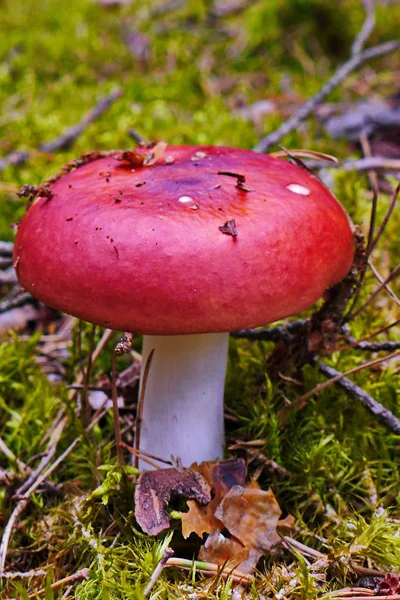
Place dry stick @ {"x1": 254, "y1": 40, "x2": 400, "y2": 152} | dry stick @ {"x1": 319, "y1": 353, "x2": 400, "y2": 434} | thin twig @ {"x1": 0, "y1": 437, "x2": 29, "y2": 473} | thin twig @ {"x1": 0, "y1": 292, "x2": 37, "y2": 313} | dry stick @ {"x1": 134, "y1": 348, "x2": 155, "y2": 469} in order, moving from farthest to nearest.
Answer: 1. dry stick @ {"x1": 254, "y1": 40, "x2": 400, "y2": 152}
2. thin twig @ {"x1": 0, "y1": 292, "x2": 37, "y2": 313}
3. thin twig @ {"x1": 0, "y1": 437, "x2": 29, "y2": 473}
4. dry stick @ {"x1": 319, "y1": 353, "x2": 400, "y2": 434}
5. dry stick @ {"x1": 134, "y1": 348, "x2": 155, "y2": 469}

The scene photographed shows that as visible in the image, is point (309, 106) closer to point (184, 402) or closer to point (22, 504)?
point (184, 402)

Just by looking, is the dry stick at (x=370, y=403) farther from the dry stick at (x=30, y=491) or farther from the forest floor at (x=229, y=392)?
the dry stick at (x=30, y=491)

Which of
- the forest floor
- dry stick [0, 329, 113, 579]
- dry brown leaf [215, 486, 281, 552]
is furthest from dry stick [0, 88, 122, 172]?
dry brown leaf [215, 486, 281, 552]

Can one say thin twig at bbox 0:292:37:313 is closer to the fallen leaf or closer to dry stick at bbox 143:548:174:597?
the fallen leaf

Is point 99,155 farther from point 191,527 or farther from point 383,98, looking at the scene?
point 383,98

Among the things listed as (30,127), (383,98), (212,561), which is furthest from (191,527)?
(383,98)
